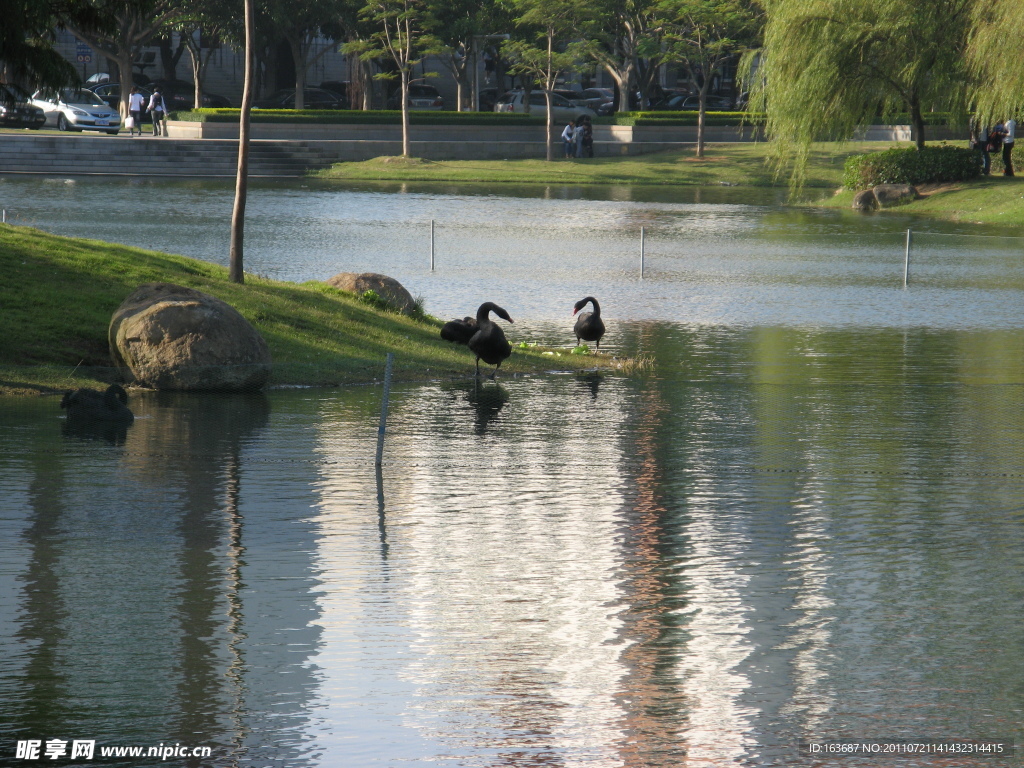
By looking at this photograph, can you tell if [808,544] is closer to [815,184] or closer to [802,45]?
[802,45]

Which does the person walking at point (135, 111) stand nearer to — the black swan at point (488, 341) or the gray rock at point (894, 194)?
the gray rock at point (894, 194)

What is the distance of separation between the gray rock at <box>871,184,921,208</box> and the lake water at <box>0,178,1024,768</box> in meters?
28.1

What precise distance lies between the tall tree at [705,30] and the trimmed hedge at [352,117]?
7.31 m

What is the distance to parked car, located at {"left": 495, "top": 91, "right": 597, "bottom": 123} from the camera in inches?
2650

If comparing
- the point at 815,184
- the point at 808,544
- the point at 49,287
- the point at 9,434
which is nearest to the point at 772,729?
the point at 808,544

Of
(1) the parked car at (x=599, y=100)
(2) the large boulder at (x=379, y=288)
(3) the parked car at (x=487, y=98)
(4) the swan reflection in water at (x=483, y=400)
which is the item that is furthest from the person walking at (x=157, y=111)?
(4) the swan reflection in water at (x=483, y=400)

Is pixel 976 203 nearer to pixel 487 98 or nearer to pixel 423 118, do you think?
pixel 423 118

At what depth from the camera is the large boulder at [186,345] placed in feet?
43.5

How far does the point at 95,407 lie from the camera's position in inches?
471

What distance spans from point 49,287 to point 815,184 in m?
39.4

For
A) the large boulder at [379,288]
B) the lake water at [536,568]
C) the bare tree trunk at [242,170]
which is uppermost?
the bare tree trunk at [242,170]

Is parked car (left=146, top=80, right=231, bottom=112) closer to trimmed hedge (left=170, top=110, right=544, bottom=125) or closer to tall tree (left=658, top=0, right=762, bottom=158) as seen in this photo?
trimmed hedge (left=170, top=110, right=544, bottom=125)

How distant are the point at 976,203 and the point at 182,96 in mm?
49256

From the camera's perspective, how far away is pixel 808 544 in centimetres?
866
